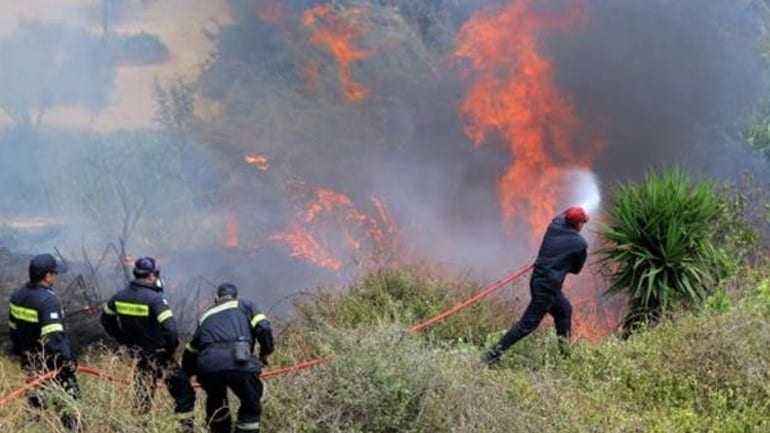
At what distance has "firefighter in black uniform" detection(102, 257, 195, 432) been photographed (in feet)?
24.2

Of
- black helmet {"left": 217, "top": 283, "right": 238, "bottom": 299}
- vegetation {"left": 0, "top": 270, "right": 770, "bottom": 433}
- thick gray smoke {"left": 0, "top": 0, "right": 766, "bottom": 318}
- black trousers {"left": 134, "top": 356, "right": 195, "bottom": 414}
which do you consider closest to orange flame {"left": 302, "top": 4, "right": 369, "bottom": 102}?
thick gray smoke {"left": 0, "top": 0, "right": 766, "bottom": 318}

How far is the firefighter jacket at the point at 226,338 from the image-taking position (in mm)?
6762

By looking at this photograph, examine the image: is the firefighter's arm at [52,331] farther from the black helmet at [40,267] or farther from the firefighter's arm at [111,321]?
the firefighter's arm at [111,321]

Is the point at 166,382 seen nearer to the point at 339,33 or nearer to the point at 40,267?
the point at 40,267

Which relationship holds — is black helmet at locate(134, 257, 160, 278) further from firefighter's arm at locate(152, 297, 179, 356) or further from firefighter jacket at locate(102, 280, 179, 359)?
firefighter's arm at locate(152, 297, 179, 356)

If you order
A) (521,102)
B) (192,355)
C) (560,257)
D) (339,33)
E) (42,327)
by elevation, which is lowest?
Result: (42,327)

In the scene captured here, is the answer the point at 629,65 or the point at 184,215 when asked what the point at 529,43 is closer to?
the point at 629,65

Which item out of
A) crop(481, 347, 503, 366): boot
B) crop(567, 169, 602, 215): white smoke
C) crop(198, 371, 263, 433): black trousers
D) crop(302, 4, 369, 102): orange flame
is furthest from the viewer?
crop(302, 4, 369, 102): orange flame

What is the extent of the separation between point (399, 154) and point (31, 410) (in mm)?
11992

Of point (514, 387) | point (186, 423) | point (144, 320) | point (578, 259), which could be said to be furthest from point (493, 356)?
point (144, 320)

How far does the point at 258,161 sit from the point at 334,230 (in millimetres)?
2468

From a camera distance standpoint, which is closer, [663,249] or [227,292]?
[227,292]

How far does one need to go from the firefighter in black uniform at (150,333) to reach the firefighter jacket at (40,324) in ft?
1.55

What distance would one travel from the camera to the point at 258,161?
17.3m
